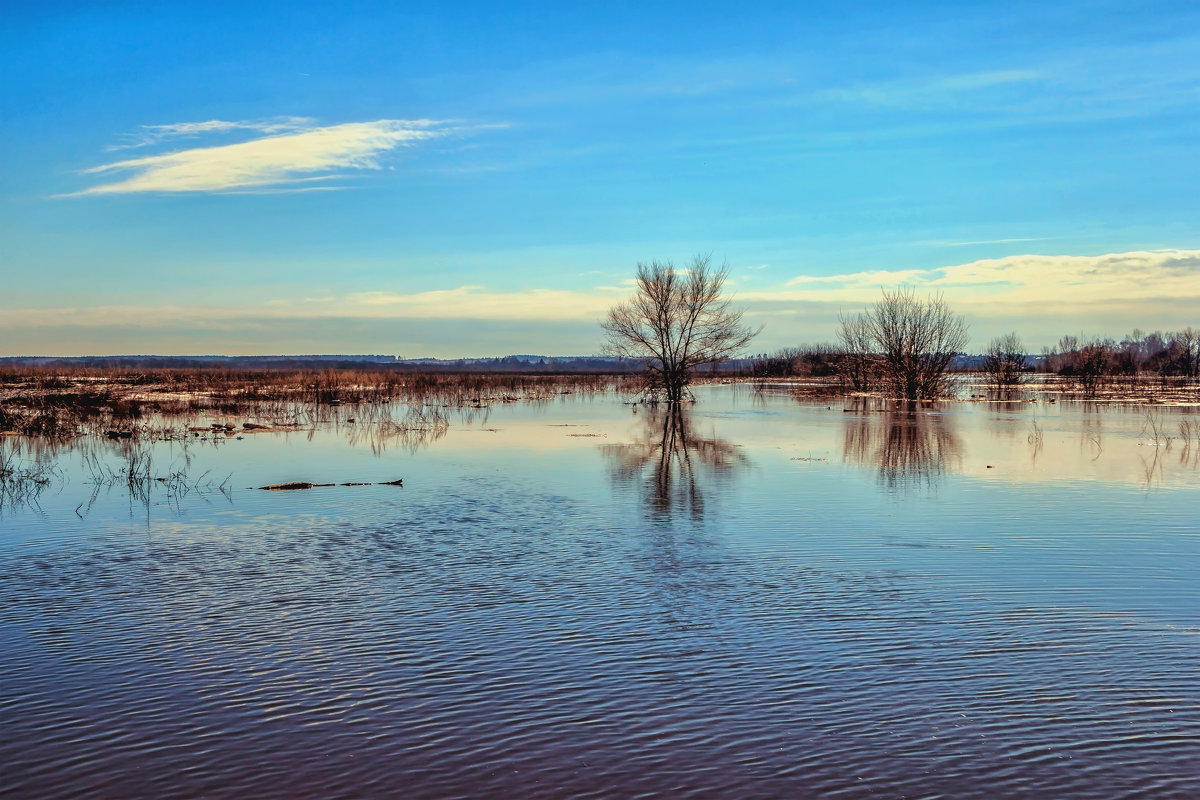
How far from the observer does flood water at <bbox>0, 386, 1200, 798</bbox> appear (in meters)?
5.01

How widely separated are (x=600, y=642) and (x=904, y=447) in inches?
625

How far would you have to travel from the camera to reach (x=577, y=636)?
7137 mm

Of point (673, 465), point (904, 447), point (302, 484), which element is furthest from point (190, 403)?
point (904, 447)

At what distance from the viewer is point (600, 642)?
6992 mm

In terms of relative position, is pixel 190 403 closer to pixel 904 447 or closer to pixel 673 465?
pixel 673 465

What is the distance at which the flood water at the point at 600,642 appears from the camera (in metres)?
5.01

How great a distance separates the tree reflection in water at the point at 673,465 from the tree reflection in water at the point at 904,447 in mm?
2599

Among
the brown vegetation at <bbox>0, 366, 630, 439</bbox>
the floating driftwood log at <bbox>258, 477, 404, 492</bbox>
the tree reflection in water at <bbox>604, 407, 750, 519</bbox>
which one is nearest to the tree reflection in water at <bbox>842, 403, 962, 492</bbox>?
the tree reflection in water at <bbox>604, 407, 750, 519</bbox>

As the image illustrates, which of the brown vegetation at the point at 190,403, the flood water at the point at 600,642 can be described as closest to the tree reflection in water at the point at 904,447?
the flood water at the point at 600,642

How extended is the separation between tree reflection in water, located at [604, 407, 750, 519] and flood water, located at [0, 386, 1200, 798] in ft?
0.71

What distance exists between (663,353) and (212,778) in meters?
40.2

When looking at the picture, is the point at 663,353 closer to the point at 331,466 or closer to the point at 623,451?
the point at 623,451

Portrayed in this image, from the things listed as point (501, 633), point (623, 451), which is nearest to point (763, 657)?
point (501, 633)

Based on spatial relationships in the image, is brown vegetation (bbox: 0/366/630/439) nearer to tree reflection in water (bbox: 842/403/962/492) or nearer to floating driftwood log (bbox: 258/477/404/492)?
floating driftwood log (bbox: 258/477/404/492)
